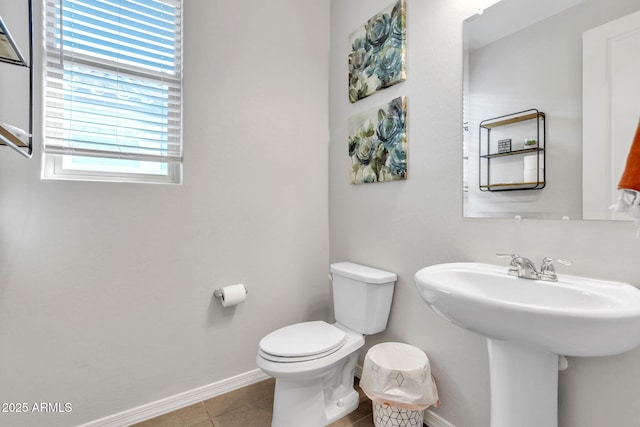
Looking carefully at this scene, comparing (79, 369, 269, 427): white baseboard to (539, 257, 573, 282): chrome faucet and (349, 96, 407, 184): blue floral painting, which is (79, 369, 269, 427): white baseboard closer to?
(349, 96, 407, 184): blue floral painting

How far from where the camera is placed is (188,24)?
5.20 feet

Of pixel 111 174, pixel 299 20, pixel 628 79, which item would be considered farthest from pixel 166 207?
pixel 628 79

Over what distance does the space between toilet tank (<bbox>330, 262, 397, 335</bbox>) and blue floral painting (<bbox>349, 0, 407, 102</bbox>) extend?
1.03 metres

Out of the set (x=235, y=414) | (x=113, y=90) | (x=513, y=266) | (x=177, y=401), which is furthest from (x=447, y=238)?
(x=113, y=90)

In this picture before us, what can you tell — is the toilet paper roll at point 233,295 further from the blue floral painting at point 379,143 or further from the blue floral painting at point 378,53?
the blue floral painting at point 378,53

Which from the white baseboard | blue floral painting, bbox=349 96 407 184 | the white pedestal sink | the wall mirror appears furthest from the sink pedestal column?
the white baseboard

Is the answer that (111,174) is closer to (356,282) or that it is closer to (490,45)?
(356,282)

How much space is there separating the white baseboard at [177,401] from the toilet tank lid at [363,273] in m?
0.85

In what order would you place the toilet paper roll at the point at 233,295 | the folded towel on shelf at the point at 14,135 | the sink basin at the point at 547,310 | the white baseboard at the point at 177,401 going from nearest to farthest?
1. the sink basin at the point at 547,310
2. the folded towel on shelf at the point at 14,135
3. the white baseboard at the point at 177,401
4. the toilet paper roll at the point at 233,295

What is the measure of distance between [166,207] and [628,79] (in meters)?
1.90

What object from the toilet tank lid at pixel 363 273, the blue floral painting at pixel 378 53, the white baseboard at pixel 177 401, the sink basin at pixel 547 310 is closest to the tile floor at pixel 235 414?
the white baseboard at pixel 177 401

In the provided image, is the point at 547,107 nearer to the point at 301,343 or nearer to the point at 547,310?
the point at 547,310

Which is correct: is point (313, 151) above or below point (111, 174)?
above

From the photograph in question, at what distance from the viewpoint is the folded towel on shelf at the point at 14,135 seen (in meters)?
0.88
